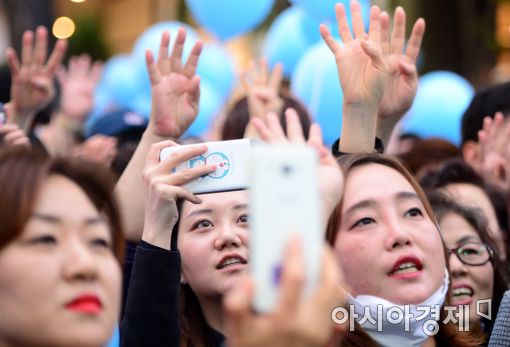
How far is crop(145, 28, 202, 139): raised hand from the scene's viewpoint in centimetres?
329

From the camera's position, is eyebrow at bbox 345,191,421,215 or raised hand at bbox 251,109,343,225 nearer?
raised hand at bbox 251,109,343,225

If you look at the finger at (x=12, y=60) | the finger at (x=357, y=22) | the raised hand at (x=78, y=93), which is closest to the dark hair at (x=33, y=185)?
the finger at (x=357, y=22)

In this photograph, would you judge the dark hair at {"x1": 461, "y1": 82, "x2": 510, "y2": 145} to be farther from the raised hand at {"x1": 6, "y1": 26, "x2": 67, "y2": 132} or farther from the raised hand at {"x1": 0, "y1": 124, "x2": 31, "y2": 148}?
the raised hand at {"x1": 0, "y1": 124, "x2": 31, "y2": 148}

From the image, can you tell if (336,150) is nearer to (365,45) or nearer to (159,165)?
(365,45)

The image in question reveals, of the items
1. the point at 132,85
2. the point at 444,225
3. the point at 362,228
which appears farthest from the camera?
the point at 132,85

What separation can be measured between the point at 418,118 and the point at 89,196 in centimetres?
466

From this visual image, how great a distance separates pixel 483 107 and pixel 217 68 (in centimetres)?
244

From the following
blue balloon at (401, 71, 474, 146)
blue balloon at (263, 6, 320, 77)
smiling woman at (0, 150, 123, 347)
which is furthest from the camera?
blue balloon at (263, 6, 320, 77)

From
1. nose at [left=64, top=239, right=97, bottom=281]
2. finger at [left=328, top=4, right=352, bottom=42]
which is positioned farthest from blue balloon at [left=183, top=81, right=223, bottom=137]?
nose at [left=64, top=239, right=97, bottom=281]

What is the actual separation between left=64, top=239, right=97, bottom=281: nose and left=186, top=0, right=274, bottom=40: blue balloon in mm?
4757

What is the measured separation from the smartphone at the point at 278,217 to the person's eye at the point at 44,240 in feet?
1.97

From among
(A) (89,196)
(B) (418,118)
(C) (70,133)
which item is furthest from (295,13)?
(A) (89,196)

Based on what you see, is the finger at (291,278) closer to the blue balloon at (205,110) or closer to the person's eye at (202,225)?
the person's eye at (202,225)

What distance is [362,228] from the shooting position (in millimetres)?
2801
